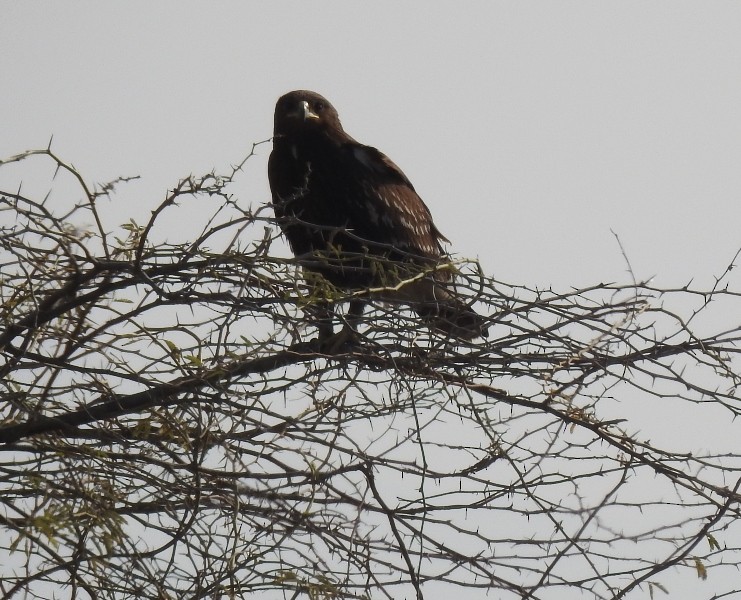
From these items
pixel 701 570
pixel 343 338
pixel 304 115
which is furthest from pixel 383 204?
pixel 701 570

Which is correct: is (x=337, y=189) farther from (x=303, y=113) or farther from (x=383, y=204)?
(x=303, y=113)

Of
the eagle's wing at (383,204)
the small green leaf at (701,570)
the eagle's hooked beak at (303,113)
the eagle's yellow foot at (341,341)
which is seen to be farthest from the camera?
the eagle's hooked beak at (303,113)

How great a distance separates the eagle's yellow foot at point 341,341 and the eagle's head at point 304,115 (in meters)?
1.68

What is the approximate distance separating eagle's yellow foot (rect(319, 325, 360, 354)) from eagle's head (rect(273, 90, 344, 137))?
1.68 meters

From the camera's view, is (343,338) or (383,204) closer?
(343,338)

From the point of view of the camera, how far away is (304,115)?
4832 millimetres

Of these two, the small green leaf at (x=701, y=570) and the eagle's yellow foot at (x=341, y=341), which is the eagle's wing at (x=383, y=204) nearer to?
the eagle's yellow foot at (x=341, y=341)

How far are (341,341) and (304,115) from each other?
199 cm

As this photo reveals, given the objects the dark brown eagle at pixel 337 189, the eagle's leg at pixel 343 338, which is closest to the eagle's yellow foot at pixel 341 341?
the eagle's leg at pixel 343 338

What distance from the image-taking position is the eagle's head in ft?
15.9

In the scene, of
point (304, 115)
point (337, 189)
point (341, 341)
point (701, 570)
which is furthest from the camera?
point (304, 115)

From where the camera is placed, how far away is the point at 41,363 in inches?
107

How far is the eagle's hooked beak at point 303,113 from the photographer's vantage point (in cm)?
483

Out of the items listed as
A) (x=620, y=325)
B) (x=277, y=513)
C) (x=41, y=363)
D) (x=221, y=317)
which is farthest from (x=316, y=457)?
(x=620, y=325)
